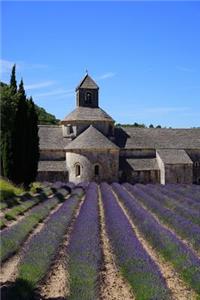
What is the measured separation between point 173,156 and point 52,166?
11765mm

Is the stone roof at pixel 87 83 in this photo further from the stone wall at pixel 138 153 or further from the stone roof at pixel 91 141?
the stone wall at pixel 138 153

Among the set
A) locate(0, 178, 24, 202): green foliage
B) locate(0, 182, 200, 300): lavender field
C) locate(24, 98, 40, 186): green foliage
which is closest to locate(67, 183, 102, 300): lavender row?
locate(0, 182, 200, 300): lavender field

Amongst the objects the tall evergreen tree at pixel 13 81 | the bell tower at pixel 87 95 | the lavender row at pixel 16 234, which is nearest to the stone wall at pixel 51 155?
the bell tower at pixel 87 95

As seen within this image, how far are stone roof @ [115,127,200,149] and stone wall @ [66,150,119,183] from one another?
4037 mm

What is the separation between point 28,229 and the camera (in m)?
14.7

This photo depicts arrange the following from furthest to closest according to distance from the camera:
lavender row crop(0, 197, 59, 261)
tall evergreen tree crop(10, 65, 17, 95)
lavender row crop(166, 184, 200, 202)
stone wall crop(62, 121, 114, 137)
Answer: stone wall crop(62, 121, 114, 137) → tall evergreen tree crop(10, 65, 17, 95) → lavender row crop(166, 184, 200, 202) → lavender row crop(0, 197, 59, 261)

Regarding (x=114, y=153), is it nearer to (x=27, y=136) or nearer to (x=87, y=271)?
(x=27, y=136)

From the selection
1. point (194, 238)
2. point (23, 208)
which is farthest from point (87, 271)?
point (23, 208)

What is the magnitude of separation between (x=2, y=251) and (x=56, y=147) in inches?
1355

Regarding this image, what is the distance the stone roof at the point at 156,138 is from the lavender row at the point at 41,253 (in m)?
31.8

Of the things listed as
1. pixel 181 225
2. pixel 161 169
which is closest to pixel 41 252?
pixel 181 225

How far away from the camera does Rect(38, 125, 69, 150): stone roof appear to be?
45.5 metres

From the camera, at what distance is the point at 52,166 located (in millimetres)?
43656

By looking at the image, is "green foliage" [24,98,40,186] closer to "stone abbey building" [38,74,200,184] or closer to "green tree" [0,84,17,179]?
"green tree" [0,84,17,179]
